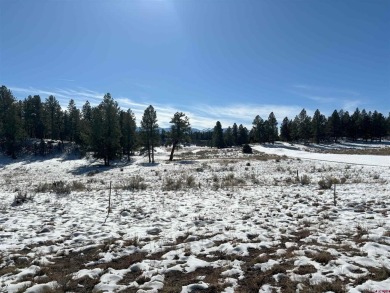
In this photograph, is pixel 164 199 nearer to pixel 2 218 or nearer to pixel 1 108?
pixel 2 218


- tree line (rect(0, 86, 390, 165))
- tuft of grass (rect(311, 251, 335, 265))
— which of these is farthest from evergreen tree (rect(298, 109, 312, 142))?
tuft of grass (rect(311, 251, 335, 265))

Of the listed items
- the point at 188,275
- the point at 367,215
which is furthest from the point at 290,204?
the point at 188,275

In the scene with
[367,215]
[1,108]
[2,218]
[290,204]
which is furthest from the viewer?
[1,108]

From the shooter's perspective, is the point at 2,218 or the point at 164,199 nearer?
the point at 2,218

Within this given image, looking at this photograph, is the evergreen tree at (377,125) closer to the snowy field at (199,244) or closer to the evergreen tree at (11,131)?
the snowy field at (199,244)

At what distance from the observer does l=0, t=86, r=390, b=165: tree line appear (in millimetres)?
44750

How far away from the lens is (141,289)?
4.94 meters

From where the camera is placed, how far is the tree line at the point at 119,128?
147ft

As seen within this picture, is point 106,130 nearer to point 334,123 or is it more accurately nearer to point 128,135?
point 128,135

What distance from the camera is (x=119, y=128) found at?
155 feet

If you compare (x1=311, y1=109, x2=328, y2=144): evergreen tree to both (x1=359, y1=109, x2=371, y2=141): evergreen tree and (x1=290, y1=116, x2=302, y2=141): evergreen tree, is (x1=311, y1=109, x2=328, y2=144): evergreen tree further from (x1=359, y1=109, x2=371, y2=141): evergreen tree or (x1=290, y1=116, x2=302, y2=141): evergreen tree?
(x1=359, y1=109, x2=371, y2=141): evergreen tree

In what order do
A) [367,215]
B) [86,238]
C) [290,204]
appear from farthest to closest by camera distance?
[290,204] < [367,215] < [86,238]

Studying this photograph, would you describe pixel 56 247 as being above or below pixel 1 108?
below

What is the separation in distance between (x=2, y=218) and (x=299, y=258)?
9.76 m
